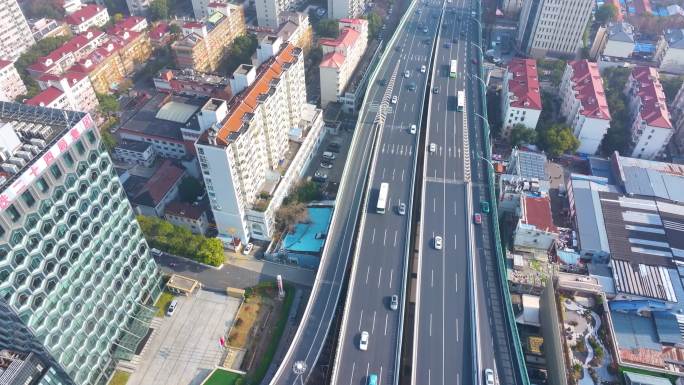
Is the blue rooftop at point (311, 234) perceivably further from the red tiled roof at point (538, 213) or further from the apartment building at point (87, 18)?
the apartment building at point (87, 18)

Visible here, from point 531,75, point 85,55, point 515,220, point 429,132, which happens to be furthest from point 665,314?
point 85,55

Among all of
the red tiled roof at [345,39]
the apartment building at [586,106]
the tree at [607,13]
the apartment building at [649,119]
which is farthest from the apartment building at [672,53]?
the red tiled roof at [345,39]

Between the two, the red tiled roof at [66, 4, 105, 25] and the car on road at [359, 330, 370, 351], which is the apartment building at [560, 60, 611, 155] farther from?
the red tiled roof at [66, 4, 105, 25]

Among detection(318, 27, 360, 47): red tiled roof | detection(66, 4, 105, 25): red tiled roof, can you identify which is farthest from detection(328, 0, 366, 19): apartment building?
detection(66, 4, 105, 25): red tiled roof

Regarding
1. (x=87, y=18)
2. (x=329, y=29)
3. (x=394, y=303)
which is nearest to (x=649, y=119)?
(x=394, y=303)

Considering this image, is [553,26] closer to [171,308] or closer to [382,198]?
[382,198]

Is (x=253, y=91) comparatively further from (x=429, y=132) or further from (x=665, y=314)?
(x=665, y=314)
